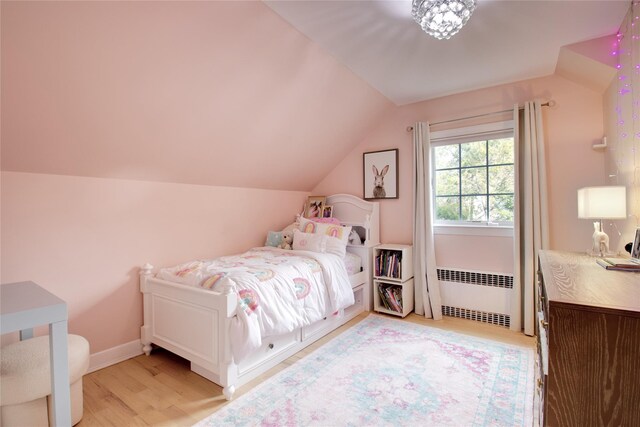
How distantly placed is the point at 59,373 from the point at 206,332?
86cm

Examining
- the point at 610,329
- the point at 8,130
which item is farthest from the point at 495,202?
the point at 8,130

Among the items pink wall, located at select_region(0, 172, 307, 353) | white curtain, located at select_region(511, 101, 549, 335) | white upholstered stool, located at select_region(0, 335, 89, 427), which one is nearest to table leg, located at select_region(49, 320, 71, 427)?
white upholstered stool, located at select_region(0, 335, 89, 427)

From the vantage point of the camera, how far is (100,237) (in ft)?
7.58

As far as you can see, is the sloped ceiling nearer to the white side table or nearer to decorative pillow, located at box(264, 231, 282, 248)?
decorative pillow, located at box(264, 231, 282, 248)

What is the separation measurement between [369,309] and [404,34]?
270 centimetres

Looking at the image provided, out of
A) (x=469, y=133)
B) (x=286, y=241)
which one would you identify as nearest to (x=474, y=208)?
(x=469, y=133)

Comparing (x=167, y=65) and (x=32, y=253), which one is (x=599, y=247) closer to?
(x=167, y=65)

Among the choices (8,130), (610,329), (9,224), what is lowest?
(610,329)

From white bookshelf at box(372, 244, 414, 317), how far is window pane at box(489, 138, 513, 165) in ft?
4.10

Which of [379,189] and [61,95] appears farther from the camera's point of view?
[379,189]

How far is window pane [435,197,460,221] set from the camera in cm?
339

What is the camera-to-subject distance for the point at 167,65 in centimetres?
194

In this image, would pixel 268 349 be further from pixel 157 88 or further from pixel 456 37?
pixel 456 37

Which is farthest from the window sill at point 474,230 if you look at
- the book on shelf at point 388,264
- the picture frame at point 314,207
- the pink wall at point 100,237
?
the pink wall at point 100,237
